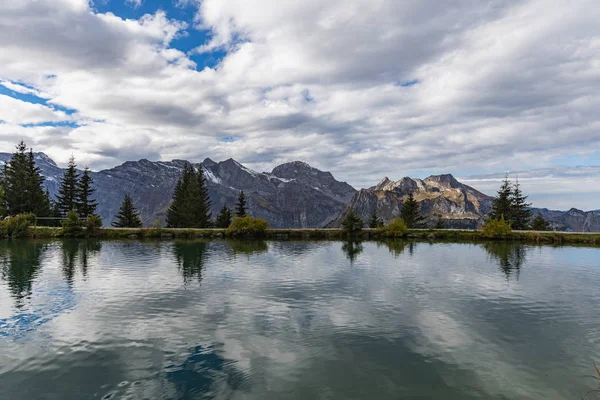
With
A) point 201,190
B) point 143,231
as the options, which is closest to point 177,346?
point 143,231

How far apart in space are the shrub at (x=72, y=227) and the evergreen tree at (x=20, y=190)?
19221 mm

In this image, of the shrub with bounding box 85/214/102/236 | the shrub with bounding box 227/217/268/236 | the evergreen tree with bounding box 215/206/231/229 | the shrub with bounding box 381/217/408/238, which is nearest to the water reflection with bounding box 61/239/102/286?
the shrub with bounding box 85/214/102/236

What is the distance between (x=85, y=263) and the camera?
1682 inches

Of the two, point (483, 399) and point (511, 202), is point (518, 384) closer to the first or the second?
point (483, 399)

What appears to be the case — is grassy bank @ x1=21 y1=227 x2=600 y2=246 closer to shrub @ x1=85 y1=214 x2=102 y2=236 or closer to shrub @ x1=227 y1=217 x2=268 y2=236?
shrub @ x1=85 y1=214 x2=102 y2=236

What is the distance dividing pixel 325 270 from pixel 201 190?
72976 mm

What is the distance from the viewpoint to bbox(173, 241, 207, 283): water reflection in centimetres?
3631

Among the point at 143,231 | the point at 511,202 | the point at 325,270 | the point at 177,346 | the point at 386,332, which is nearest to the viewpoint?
→ the point at 177,346

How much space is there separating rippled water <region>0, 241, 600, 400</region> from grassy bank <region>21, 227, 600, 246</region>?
4090cm

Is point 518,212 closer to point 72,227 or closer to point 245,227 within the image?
point 245,227

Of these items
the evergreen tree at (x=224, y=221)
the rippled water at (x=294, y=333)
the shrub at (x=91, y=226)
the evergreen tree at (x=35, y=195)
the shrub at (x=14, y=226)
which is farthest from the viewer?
the evergreen tree at (x=224, y=221)

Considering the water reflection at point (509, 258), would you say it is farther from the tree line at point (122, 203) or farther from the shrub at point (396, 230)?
the tree line at point (122, 203)

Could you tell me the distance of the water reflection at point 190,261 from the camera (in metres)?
36.3

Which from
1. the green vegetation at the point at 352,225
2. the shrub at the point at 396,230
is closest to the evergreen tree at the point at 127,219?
the green vegetation at the point at 352,225
